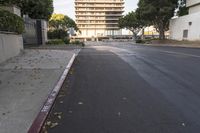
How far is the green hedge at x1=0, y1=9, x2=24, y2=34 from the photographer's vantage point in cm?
1133

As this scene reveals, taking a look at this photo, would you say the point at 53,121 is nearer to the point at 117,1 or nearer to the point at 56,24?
the point at 56,24

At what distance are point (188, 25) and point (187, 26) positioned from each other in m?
0.37

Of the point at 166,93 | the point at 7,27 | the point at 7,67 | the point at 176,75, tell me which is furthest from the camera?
the point at 7,27

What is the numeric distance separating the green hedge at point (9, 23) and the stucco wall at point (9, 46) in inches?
14.6

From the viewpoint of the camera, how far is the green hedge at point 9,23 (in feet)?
37.2

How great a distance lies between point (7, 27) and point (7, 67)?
10.7 ft

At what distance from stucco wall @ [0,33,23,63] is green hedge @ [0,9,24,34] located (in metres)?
0.37

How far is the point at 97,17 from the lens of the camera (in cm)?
12325

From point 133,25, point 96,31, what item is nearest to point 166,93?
point 133,25

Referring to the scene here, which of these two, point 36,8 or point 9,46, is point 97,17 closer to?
point 36,8

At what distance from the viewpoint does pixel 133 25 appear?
78.1 meters

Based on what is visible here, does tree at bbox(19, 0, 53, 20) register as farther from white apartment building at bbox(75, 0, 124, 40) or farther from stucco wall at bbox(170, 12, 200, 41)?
white apartment building at bbox(75, 0, 124, 40)

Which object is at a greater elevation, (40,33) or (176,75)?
(40,33)

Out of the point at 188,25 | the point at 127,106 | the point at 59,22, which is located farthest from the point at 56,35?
the point at 59,22
